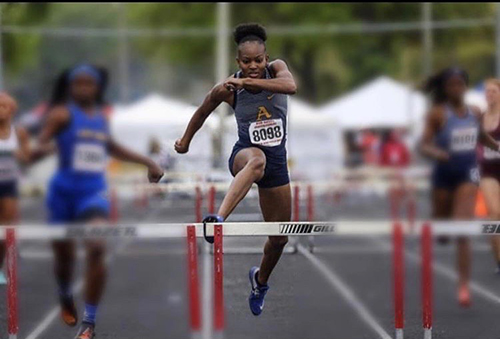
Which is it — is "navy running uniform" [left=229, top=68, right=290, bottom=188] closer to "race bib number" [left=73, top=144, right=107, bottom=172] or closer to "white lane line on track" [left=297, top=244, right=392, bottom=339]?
"race bib number" [left=73, top=144, right=107, bottom=172]

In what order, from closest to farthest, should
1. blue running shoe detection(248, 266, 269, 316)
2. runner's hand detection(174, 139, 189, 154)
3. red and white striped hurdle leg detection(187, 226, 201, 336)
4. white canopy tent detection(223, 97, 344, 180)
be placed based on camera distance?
red and white striped hurdle leg detection(187, 226, 201, 336) < runner's hand detection(174, 139, 189, 154) < blue running shoe detection(248, 266, 269, 316) < white canopy tent detection(223, 97, 344, 180)

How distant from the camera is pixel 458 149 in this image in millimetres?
9766

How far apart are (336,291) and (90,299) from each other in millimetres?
3205

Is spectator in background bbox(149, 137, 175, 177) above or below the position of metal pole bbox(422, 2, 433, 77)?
below

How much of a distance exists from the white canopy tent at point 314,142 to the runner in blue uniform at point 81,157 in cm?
2285

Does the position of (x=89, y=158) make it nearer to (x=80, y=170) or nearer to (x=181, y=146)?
(x=80, y=170)

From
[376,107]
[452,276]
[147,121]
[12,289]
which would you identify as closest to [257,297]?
[12,289]

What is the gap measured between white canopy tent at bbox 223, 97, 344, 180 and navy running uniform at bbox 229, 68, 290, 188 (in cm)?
2259

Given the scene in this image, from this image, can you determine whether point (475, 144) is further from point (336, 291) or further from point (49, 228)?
point (49, 228)

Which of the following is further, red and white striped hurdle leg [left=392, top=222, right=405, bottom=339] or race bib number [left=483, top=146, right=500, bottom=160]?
race bib number [left=483, top=146, right=500, bottom=160]

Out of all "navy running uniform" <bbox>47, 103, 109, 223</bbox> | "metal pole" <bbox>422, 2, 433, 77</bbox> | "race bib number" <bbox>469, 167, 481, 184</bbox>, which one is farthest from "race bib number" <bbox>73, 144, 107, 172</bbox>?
"metal pole" <bbox>422, 2, 433, 77</bbox>

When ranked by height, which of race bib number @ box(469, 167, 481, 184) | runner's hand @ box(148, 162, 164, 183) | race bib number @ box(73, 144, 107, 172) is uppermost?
race bib number @ box(73, 144, 107, 172)

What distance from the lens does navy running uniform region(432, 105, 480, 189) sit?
9.64 m

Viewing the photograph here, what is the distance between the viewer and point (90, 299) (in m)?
8.12
